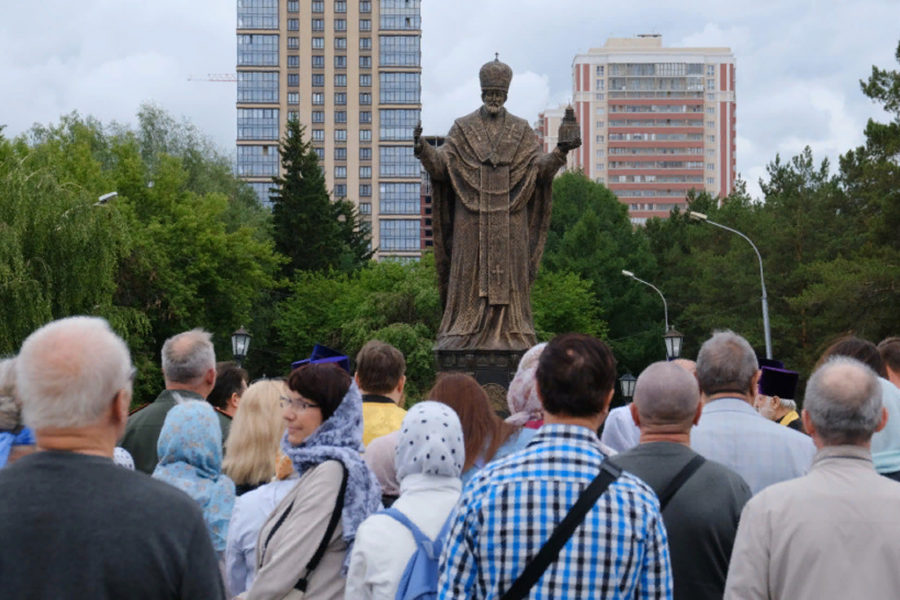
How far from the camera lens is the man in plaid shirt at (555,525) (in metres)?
4.04

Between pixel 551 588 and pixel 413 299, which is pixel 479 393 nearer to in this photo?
pixel 551 588

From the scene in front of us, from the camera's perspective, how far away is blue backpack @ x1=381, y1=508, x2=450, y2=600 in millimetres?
4852

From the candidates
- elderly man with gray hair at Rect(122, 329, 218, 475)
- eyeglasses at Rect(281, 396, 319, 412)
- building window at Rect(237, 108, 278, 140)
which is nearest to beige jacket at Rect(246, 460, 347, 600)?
eyeglasses at Rect(281, 396, 319, 412)

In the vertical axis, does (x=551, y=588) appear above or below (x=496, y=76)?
below

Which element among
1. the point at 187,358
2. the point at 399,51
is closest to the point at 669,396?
the point at 187,358

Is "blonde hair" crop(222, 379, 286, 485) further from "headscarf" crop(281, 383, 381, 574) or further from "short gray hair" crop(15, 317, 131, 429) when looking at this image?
"short gray hair" crop(15, 317, 131, 429)

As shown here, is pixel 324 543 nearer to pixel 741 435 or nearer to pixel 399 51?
pixel 741 435

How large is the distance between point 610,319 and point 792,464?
173ft

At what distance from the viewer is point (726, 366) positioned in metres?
6.04

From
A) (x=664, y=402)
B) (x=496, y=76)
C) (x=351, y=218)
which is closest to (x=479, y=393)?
(x=664, y=402)

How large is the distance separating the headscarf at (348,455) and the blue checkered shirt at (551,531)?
1.23 m

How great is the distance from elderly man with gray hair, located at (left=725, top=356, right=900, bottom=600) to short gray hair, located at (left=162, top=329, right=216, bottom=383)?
11.2 feet

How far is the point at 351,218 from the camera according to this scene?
81625mm

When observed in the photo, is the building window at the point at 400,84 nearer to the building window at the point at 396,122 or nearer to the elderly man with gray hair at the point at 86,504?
the building window at the point at 396,122
